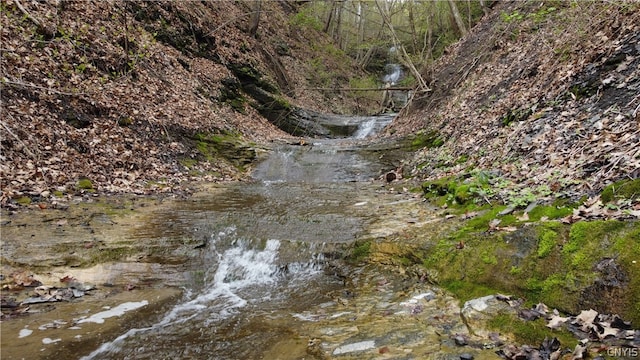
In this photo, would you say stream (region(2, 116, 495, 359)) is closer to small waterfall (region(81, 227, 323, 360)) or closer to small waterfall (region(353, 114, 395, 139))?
small waterfall (region(81, 227, 323, 360))

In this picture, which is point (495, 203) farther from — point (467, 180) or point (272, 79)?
point (272, 79)

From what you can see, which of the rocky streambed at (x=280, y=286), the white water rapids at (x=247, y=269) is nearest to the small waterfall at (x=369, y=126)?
the white water rapids at (x=247, y=269)

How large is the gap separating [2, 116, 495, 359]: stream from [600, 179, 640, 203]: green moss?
1803 millimetres

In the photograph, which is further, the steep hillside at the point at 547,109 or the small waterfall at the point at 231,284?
the steep hillside at the point at 547,109

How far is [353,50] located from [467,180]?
33141 mm

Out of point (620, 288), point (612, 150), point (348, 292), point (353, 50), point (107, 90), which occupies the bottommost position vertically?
point (348, 292)

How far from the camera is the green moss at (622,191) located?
361cm

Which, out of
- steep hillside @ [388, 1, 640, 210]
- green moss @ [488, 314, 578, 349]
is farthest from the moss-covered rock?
steep hillside @ [388, 1, 640, 210]

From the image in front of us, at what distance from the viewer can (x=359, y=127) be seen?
19.5 m

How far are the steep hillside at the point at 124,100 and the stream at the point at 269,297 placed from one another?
1.85 meters

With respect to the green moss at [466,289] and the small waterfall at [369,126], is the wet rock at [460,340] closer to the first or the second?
the green moss at [466,289]

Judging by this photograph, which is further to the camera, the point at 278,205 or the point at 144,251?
the point at 278,205

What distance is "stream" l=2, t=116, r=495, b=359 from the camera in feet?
11.3

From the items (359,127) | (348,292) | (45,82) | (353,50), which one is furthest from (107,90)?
(353,50)
